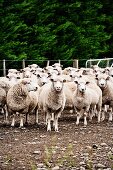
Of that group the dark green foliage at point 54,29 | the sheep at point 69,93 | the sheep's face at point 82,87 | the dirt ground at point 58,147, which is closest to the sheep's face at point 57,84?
the dirt ground at point 58,147

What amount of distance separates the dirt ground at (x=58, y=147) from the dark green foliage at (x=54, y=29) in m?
12.8

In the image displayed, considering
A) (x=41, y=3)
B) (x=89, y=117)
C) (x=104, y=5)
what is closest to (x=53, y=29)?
A: (x=41, y=3)

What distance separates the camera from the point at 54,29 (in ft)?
116

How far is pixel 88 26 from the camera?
38.2 m

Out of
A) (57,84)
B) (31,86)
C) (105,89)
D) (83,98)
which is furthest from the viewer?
(105,89)

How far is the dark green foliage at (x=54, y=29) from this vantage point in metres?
31.3

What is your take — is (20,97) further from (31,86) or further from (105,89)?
(105,89)

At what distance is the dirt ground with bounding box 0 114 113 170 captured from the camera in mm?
12047

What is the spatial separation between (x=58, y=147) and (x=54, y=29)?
21498mm

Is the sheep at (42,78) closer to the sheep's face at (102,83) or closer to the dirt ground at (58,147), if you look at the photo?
the sheep's face at (102,83)

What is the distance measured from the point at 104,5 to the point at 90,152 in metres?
29.2

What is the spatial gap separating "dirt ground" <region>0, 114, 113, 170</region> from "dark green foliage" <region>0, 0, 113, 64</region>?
504 inches

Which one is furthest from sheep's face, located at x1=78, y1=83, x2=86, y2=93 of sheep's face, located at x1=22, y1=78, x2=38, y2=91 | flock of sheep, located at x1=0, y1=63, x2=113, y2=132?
sheep's face, located at x1=22, y1=78, x2=38, y2=91

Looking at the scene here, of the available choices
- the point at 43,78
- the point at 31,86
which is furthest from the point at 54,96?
the point at 43,78
